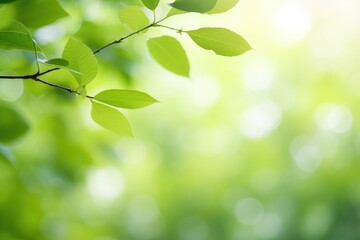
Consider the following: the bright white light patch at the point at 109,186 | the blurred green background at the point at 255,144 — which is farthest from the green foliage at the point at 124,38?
the bright white light patch at the point at 109,186

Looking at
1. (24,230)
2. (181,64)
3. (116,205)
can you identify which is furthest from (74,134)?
(116,205)

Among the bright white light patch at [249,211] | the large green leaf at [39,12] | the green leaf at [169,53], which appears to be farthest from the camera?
the bright white light patch at [249,211]

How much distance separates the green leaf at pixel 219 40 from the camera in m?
0.49

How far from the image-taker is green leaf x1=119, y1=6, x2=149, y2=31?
1.62 feet

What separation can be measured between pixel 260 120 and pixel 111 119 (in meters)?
3.62

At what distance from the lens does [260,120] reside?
159 inches

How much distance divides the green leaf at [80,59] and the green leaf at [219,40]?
0.33 feet

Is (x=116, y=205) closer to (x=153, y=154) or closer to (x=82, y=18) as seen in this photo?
(x=153, y=154)

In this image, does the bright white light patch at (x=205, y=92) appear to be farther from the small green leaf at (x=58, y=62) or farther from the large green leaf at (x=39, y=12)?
the small green leaf at (x=58, y=62)

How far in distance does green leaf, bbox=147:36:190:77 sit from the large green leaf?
168 mm

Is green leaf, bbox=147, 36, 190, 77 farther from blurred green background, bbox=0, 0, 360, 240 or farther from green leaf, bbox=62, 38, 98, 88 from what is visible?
blurred green background, bbox=0, 0, 360, 240

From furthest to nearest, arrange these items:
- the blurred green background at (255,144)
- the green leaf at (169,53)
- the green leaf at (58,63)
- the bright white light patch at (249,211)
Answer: the bright white light patch at (249,211)
the blurred green background at (255,144)
the green leaf at (169,53)
the green leaf at (58,63)

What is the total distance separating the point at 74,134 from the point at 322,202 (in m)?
2.74

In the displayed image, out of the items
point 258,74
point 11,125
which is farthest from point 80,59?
point 258,74
